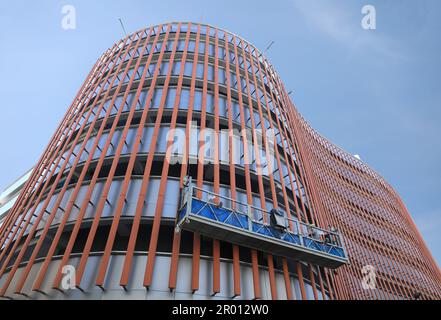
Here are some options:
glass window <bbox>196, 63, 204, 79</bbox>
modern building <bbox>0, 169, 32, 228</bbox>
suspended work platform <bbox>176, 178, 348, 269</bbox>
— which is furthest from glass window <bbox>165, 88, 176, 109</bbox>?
modern building <bbox>0, 169, 32, 228</bbox>

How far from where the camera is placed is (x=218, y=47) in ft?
96.8

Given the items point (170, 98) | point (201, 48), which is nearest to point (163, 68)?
point (170, 98)

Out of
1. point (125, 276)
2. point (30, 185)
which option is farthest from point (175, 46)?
point (125, 276)

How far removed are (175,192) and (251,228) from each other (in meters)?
4.70

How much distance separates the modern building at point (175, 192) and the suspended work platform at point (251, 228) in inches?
3.0

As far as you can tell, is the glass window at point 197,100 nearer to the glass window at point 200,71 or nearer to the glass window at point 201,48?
the glass window at point 200,71

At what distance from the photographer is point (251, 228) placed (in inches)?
626

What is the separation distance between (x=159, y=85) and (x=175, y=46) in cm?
553

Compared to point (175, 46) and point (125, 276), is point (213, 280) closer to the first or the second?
point (125, 276)

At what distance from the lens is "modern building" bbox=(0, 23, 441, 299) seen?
47.4ft

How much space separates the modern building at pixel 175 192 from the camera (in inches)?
569

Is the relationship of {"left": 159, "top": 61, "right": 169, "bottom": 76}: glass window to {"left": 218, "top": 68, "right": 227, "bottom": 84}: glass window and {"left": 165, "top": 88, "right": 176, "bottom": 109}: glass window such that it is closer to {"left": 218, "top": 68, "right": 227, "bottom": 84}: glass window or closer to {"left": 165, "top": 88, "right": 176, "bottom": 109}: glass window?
{"left": 165, "top": 88, "right": 176, "bottom": 109}: glass window

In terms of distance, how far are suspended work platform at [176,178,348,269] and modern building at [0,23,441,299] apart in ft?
0.25

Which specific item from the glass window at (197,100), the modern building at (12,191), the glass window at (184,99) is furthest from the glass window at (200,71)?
the modern building at (12,191)
